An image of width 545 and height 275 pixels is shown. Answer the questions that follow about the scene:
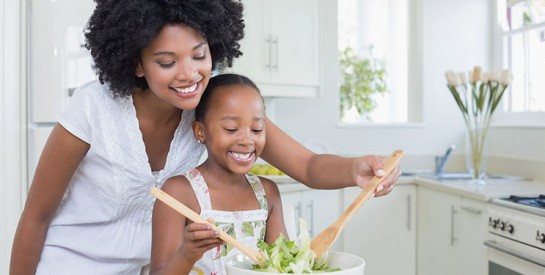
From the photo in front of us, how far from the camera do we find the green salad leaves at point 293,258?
88 cm

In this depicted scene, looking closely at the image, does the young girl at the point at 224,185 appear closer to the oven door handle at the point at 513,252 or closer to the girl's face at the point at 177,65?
the girl's face at the point at 177,65

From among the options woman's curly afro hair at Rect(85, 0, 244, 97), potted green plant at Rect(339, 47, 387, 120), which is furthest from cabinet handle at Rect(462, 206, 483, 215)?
woman's curly afro hair at Rect(85, 0, 244, 97)

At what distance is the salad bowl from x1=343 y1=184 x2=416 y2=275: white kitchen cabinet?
272 cm

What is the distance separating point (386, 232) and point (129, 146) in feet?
8.71

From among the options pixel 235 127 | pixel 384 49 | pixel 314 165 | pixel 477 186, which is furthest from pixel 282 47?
pixel 235 127

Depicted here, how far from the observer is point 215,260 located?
4.12 feet

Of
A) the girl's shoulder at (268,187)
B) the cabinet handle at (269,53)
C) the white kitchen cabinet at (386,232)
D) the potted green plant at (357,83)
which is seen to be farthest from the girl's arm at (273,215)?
the potted green plant at (357,83)

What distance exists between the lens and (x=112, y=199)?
1.34 meters

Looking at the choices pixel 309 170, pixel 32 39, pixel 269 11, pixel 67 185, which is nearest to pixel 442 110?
pixel 269 11

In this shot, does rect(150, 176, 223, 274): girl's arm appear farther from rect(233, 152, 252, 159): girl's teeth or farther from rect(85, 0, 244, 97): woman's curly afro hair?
rect(85, 0, 244, 97): woman's curly afro hair

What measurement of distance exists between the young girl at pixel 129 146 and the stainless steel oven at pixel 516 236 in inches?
55.1

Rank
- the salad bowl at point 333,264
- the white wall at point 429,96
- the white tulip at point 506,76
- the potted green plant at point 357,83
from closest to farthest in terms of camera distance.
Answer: the salad bowl at point 333,264 < the white tulip at point 506,76 < the white wall at point 429,96 < the potted green plant at point 357,83

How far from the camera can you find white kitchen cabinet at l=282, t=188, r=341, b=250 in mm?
3458

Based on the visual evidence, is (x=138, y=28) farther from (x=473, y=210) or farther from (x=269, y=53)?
(x=269, y=53)
